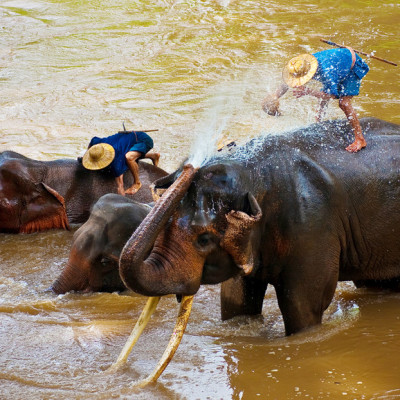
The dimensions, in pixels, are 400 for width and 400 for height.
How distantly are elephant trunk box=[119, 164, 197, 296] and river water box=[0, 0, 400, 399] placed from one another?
608 millimetres

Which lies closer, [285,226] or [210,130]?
[285,226]

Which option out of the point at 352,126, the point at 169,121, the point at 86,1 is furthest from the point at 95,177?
the point at 86,1

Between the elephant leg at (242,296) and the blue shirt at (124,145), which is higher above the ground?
the blue shirt at (124,145)

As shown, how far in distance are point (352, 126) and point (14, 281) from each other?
3.27 m

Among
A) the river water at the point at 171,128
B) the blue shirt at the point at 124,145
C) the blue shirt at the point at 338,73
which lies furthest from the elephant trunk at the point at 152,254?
the blue shirt at the point at 124,145

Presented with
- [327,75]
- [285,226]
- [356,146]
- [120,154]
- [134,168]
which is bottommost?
[134,168]

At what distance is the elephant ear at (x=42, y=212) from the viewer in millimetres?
8688

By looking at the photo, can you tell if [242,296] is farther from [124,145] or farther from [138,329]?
[124,145]

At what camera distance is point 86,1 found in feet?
60.7

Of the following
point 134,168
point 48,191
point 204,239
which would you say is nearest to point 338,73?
point 204,239

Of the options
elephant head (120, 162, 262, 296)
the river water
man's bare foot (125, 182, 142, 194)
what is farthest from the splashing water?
man's bare foot (125, 182, 142, 194)

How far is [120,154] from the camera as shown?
8.75m

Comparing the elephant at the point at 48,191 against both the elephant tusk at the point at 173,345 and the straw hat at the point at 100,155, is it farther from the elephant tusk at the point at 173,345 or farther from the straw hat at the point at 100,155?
the elephant tusk at the point at 173,345

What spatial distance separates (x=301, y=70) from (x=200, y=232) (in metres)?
2.35
